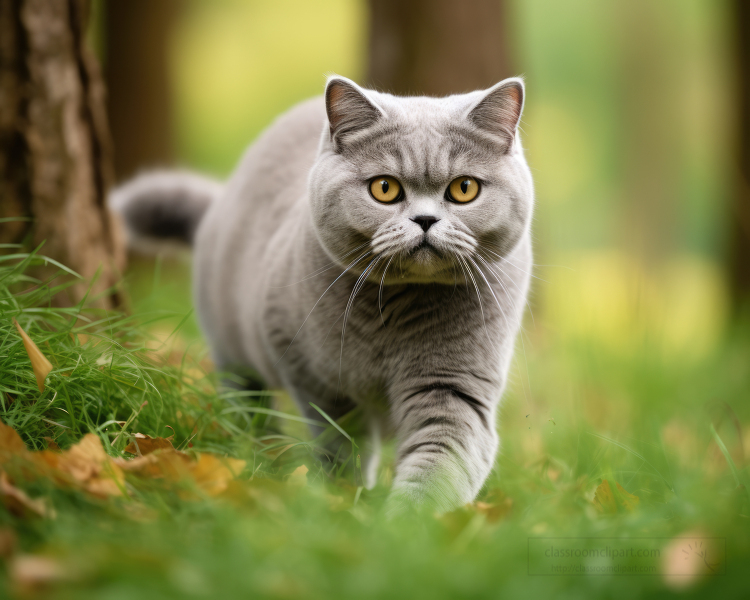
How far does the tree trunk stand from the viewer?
7.46 ft

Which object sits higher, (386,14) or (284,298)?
(386,14)

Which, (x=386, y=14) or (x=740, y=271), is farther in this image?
(x=740, y=271)

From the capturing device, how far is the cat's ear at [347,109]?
1.81 meters

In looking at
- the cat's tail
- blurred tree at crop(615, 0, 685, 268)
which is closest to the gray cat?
the cat's tail

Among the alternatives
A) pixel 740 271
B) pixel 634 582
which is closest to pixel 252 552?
pixel 634 582

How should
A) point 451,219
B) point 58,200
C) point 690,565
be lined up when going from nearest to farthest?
point 690,565, point 451,219, point 58,200

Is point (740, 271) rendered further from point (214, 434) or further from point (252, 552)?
point (252, 552)

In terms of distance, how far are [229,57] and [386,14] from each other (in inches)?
253

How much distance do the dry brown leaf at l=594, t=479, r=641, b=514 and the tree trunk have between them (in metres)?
1.94

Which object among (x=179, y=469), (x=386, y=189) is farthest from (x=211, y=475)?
(x=386, y=189)

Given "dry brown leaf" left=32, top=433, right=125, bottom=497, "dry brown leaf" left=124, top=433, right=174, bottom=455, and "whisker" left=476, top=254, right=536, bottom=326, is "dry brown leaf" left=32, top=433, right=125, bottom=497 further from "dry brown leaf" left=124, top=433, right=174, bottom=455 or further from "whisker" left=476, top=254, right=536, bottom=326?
"whisker" left=476, top=254, right=536, bottom=326

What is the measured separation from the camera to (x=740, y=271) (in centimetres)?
463

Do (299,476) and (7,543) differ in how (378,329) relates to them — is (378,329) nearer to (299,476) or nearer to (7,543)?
(299,476)

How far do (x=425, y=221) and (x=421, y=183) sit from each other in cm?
14
